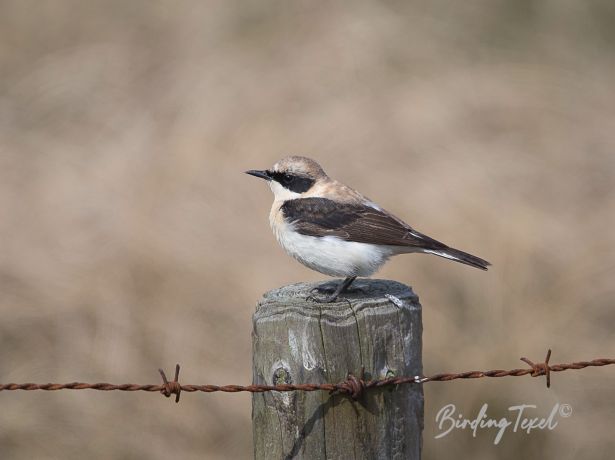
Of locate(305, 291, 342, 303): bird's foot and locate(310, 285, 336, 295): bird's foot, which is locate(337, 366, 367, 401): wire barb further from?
locate(310, 285, 336, 295): bird's foot

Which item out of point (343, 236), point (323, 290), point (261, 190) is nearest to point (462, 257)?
point (343, 236)

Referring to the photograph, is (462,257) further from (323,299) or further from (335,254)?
(323,299)

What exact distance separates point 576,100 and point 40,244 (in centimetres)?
684

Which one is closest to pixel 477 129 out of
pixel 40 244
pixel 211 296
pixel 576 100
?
pixel 576 100

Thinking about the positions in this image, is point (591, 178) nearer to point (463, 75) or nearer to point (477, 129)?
point (477, 129)

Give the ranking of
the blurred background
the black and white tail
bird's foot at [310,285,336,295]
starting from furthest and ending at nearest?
the blurred background < the black and white tail < bird's foot at [310,285,336,295]

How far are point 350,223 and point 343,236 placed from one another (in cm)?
12

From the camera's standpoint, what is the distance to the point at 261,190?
410 inches

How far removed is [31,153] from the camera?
37.5ft

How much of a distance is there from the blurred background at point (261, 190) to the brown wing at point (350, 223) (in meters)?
3.39

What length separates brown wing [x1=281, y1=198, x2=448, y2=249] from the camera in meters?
5.26

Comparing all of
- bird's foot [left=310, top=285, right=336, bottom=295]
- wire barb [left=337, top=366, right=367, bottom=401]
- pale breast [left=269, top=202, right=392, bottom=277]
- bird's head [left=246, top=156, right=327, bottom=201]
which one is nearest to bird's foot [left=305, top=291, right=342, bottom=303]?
bird's foot [left=310, top=285, right=336, bottom=295]

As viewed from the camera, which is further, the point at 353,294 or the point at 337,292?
the point at 353,294

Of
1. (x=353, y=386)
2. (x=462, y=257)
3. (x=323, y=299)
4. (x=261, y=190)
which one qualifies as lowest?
(x=353, y=386)
